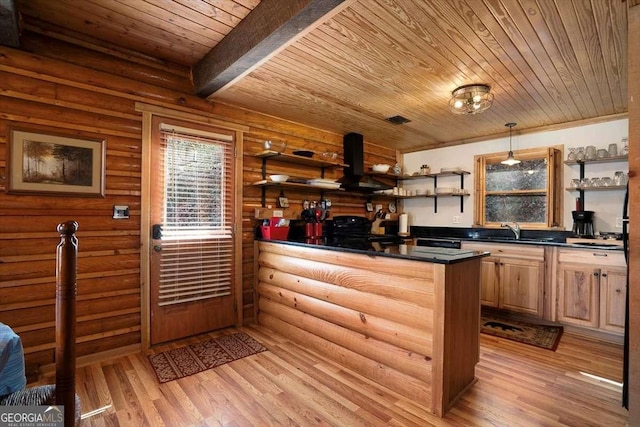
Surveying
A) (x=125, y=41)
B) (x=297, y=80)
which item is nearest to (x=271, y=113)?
(x=297, y=80)

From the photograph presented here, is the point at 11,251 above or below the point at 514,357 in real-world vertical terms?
above

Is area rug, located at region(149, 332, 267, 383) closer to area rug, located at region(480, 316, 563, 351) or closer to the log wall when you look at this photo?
the log wall

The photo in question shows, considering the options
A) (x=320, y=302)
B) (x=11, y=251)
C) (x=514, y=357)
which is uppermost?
(x=11, y=251)

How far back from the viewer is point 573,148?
384 centimetres

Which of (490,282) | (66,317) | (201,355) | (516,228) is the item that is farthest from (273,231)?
(516,228)

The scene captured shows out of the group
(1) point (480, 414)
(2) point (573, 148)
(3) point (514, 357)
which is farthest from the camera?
(2) point (573, 148)

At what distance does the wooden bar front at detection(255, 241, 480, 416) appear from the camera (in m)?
1.95

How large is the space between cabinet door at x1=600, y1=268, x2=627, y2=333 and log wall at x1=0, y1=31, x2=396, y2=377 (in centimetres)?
443

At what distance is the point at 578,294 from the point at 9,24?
5264mm

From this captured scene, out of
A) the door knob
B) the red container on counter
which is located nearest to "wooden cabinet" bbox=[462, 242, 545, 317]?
the red container on counter

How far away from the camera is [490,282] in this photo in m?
3.85

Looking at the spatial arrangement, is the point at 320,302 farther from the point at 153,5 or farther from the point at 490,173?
the point at 490,173

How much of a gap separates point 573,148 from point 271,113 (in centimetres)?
374

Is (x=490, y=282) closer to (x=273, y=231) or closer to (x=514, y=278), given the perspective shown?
(x=514, y=278)
